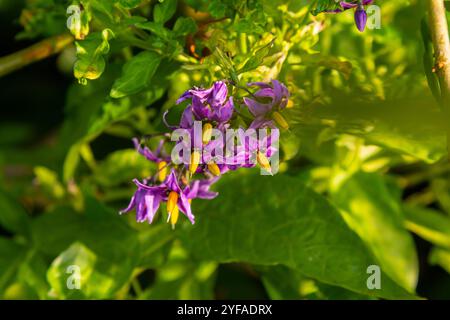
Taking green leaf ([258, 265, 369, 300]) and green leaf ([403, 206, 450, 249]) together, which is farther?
green leaf ([403, 206, 450, 249])

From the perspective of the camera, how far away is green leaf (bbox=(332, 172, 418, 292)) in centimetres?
106

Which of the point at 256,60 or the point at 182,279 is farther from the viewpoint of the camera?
the point at 182,279

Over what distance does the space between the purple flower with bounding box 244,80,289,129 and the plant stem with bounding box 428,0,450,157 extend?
0.51ft

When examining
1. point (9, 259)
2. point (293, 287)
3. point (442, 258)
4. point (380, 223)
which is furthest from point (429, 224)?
point (9, 259)

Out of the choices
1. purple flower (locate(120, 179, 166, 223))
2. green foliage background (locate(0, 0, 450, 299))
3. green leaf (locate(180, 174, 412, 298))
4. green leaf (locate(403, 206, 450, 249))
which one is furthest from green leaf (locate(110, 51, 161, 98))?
green leaf (locate(403, 206, 450, 249))

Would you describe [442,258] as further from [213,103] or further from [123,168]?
[213,103]

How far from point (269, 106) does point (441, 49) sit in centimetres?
18

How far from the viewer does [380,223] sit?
1.08 m

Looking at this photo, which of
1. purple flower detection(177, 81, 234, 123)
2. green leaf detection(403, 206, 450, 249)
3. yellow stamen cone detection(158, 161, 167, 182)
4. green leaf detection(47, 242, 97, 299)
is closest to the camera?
purple flower detection(177, 81, 234, 123)

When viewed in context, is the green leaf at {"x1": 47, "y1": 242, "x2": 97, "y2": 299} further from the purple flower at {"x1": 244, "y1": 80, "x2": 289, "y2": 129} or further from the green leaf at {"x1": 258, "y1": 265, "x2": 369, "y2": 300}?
the purple flower at {"x1": 244, "y1": 80, "x2": 289, "y2": 129}

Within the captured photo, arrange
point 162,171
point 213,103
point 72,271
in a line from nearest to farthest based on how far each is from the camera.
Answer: point 213,103 < point 162,171 < point 72,271

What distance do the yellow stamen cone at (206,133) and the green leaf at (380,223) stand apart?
367mm
